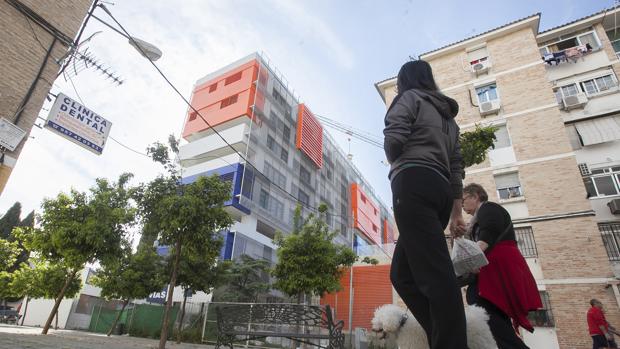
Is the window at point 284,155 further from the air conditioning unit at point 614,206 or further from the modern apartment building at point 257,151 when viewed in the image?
the air conditioning unit at point 614,206

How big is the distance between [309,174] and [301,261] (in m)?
20.5

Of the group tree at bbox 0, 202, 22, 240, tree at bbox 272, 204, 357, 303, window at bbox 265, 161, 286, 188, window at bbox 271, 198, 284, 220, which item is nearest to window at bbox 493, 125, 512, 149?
tree at bbox 272, 204, 357, 303

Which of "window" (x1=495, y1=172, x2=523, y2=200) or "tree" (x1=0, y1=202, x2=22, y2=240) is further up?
"tree" (x1=0, y1=202, x2=22, y2=240)

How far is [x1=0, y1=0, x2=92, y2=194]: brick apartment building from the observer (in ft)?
23.1

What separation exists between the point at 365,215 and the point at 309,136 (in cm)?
1519

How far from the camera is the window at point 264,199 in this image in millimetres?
25981

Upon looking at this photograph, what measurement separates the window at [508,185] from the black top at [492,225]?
592 inches

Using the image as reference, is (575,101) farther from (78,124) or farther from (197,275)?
(78,124)

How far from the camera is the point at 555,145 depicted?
15414 millimetres

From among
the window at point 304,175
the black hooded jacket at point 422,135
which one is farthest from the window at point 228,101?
the black hooded jacket at point 422,135

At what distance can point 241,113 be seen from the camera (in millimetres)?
26547

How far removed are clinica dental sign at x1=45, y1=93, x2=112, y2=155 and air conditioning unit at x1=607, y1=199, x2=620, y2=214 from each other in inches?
733

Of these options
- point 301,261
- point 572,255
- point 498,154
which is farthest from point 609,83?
point 301,261

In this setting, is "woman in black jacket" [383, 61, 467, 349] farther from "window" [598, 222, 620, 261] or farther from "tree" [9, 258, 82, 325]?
"tree" [9, 258, 82, 325]
